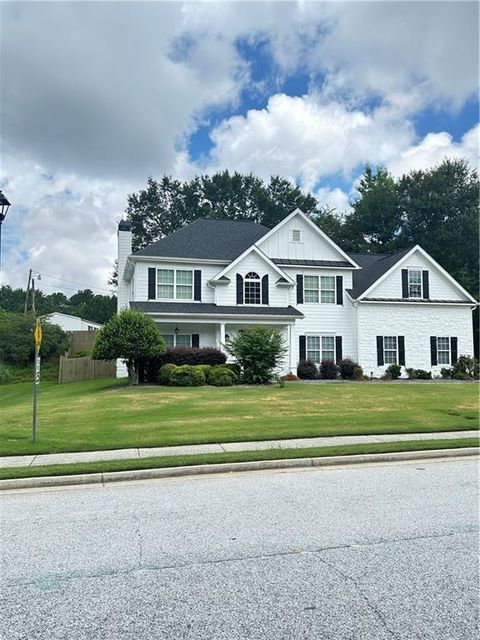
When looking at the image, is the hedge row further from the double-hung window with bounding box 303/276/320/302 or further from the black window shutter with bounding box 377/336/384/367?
the black window shutter with bounding box 377/336/384/367

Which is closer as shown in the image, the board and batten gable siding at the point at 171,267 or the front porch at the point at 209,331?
the front porch at the point at 209,331

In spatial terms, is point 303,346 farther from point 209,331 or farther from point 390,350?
point 209,331

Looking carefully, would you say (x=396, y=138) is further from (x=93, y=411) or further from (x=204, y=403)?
(x=93, y=411)

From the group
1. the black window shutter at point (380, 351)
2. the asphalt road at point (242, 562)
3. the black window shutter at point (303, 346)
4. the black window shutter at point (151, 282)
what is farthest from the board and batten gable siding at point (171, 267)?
the asphalt road at point (242, 562)

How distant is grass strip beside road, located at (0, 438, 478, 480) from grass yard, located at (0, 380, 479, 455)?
1.26 m

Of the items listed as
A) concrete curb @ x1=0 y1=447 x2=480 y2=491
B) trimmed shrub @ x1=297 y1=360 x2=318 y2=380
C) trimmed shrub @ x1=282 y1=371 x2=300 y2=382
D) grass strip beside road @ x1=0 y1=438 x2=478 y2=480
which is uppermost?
trimmed shrub @ x1=297 y1=360 x2=318 y2=380

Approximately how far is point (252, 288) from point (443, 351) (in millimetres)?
11882

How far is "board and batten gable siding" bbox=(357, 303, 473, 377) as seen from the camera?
91.7 ft

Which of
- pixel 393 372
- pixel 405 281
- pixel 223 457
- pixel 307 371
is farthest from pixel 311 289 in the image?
pixel 223 457

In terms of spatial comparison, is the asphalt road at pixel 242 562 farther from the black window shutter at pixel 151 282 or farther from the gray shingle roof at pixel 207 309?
the black window shutter at pixel 151 282

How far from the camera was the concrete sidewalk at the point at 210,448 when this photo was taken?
28.3 feet

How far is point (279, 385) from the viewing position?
21.2 meters

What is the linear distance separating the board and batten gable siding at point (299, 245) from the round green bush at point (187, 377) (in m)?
10.0

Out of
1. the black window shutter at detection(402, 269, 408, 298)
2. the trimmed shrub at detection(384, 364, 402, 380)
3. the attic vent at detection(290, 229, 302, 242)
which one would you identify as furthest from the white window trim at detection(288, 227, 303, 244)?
the trimmed shrub at detection(384, 364, 402, 380)
